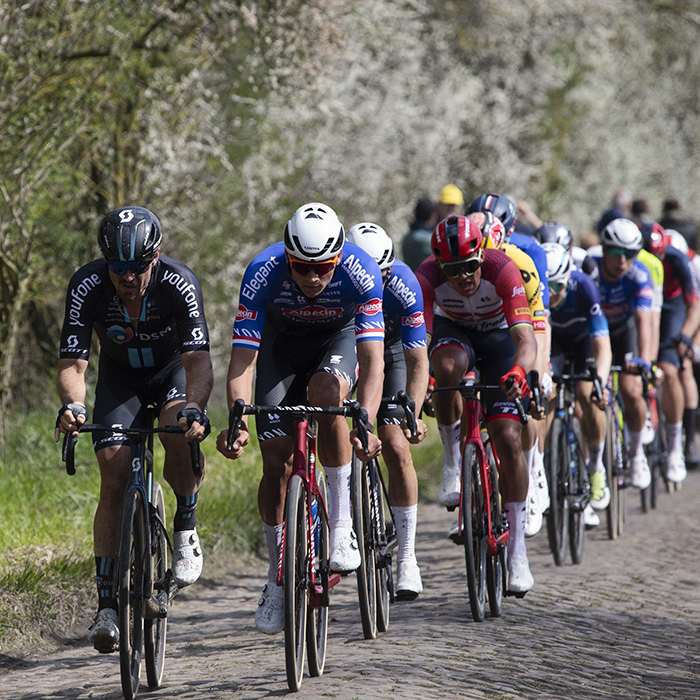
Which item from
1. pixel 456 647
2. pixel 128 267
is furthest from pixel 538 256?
pixel 128 267

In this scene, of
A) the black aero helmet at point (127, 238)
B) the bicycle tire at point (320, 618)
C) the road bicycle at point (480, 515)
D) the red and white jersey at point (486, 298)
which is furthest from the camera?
the red and white jersey at point (486, 298)

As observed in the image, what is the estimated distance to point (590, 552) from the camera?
8492mm

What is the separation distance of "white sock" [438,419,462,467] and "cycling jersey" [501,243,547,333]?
877 millimetres

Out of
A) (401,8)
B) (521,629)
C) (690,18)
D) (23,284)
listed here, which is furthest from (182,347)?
(690,18)

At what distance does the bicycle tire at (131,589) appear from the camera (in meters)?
4.43

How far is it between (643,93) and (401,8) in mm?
13296

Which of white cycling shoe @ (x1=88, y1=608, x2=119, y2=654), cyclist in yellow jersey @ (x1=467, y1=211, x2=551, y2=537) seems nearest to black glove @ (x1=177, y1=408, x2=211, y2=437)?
white cycling shoe @ (x1=88, y1=608, x2=119, y2=654)

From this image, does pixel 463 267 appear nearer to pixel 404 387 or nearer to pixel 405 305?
pixel 405 305

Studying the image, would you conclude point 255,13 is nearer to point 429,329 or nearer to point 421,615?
point 429,329

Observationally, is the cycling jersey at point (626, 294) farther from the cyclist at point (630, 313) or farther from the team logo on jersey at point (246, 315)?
the team logo on jersey at point (246, 315)

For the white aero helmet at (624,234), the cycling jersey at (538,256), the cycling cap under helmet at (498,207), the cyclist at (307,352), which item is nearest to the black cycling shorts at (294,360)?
the cyclist at (307,352)

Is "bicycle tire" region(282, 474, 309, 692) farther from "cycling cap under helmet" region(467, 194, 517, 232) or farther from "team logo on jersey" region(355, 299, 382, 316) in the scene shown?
"cycling cap under helmet" region(467, 194, 517, 232)

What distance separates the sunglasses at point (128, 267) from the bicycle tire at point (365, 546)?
1.62 metres

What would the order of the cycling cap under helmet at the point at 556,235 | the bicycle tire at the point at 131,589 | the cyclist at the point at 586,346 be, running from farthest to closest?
the cycling cap under helmet at the point at 556,235 < the cyclist at the point at 586,346 < the bicycle tire at the point at 131,589
